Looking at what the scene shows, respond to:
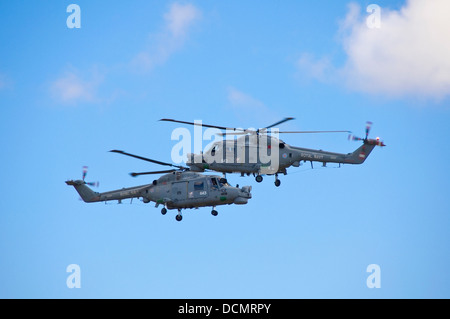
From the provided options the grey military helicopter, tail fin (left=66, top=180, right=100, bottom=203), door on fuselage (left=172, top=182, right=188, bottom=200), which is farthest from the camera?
tail fin (left=66, top=180, right=100, bottom=203)

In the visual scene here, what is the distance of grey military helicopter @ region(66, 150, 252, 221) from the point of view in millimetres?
71062

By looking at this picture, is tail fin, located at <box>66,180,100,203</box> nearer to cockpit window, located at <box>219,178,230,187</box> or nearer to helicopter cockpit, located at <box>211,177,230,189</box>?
helicopter cockpit, located at <box>211,177,230,189</box>

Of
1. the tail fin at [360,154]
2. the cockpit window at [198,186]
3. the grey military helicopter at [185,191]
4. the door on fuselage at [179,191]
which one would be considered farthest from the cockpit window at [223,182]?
the tail fin at [360,154]

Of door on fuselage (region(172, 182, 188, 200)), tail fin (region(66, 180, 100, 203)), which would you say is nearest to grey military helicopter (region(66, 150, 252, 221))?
door on fuselage (region(172, 182, 188, 200))

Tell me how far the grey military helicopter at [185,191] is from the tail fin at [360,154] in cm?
780

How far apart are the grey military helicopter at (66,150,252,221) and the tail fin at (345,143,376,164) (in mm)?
7802

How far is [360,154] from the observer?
2842 inches

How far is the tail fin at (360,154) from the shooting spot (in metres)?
72.0

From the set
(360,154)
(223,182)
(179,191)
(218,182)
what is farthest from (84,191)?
(360,154)
